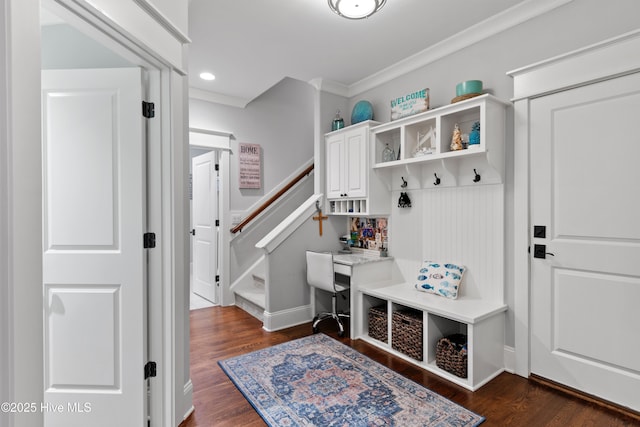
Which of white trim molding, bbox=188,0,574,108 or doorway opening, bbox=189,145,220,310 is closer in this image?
white trim molding, bbox=188,0,574,108

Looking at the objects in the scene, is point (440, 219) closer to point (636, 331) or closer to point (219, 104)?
point (636, 331)

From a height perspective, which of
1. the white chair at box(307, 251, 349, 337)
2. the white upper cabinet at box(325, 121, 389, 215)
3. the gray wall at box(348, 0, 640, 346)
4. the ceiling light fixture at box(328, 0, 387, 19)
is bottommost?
the white chair at box(307, 251, 349, 337)

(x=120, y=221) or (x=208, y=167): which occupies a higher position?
(x=208, y=167)

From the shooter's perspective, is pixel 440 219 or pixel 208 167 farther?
pixel 208 167

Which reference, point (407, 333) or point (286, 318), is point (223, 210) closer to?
point (286, 318)

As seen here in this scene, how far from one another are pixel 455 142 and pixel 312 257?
5.57ft

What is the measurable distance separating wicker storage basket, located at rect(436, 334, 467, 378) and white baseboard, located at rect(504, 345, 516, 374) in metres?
0.30

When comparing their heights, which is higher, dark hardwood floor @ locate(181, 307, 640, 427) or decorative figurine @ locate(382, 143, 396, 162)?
decorative figurine @ locate(382, 143, 396, 162)

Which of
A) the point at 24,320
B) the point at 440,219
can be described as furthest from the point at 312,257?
the point at 24,320

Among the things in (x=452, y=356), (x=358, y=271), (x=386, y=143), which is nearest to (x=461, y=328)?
(x=452, y=356)

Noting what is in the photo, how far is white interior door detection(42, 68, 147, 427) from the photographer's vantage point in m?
1.75

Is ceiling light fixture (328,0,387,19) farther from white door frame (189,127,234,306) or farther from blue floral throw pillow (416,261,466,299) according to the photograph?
white door frame (189,127,234,306)

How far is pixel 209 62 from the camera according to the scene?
330 cm

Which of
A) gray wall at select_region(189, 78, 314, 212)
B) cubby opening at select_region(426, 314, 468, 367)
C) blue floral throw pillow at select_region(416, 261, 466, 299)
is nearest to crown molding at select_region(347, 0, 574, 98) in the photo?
gray wall at select_region(189, 78, 314, 212)
